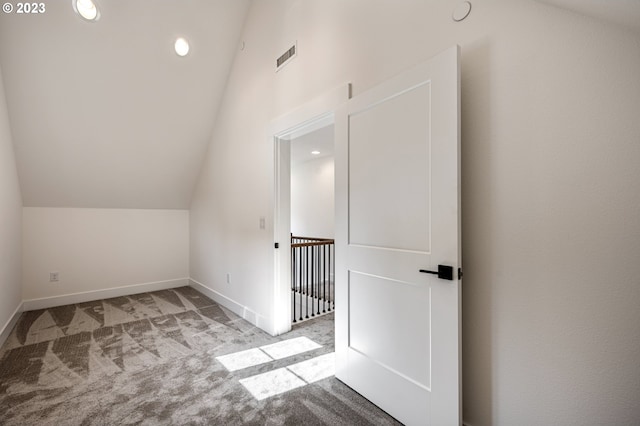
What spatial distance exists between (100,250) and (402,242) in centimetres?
470

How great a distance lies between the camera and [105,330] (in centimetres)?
320

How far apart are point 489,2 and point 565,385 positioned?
1.84 meters

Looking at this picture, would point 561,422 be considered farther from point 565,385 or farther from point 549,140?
point 549,140

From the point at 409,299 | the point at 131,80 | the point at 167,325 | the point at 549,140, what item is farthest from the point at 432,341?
the point at 131,80

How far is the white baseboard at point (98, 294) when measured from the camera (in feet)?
12.9

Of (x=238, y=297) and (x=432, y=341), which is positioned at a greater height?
(x=432, y=341)

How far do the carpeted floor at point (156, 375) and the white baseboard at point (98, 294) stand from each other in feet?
1.29

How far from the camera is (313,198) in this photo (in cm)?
692

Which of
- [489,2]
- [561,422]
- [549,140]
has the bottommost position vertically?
[561,422]

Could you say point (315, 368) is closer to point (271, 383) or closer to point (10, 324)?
point (271, 383)

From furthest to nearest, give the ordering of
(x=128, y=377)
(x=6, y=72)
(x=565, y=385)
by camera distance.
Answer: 1. (x=6, y=72)
2. (x=128, y=377)
3. (x=565, y=385)

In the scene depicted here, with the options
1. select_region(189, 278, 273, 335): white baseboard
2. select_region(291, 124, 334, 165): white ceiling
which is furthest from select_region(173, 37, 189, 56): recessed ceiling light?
select_region(189, 278, 273, 335): white baseboard

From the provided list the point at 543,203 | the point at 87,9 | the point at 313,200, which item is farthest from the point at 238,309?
the point at 313,200

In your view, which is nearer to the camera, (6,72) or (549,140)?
(549,140)
